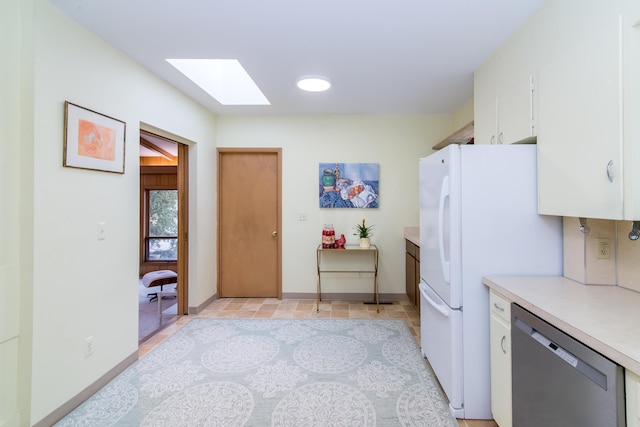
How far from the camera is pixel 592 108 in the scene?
1.29 m

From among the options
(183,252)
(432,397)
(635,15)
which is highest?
(635,15)

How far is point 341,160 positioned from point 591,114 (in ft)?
8.96

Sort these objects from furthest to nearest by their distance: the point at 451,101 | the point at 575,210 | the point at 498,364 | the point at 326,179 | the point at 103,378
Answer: the point at 326,179, the point at 451,101, the point at 103,378, the point at 498,364, the point at 575,210

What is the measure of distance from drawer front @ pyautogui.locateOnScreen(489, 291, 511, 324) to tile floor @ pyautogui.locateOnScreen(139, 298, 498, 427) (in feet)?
4.58

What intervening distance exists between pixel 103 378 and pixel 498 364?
8.54ft

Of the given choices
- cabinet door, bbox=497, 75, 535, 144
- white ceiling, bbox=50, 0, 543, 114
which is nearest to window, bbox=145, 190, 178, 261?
white ceiling, bbox=50, 0, 543, 114

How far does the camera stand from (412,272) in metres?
3.37

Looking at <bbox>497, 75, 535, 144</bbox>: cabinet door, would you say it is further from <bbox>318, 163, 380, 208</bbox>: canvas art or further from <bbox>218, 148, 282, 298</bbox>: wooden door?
<bbox>218, 148, 282, 298</bbox>: wooden door

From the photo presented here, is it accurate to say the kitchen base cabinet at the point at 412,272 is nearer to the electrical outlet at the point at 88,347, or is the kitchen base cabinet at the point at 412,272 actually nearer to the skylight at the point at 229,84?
the skylight at the point at 229,84

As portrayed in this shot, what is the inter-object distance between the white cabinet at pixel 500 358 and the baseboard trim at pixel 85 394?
2.55m

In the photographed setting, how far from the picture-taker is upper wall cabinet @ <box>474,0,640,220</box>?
1147 millimetres

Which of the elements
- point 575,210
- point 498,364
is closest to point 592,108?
point 575,210

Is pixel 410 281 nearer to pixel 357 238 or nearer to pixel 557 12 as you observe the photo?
pixel 357 238

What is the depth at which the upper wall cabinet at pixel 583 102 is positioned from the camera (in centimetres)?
115
